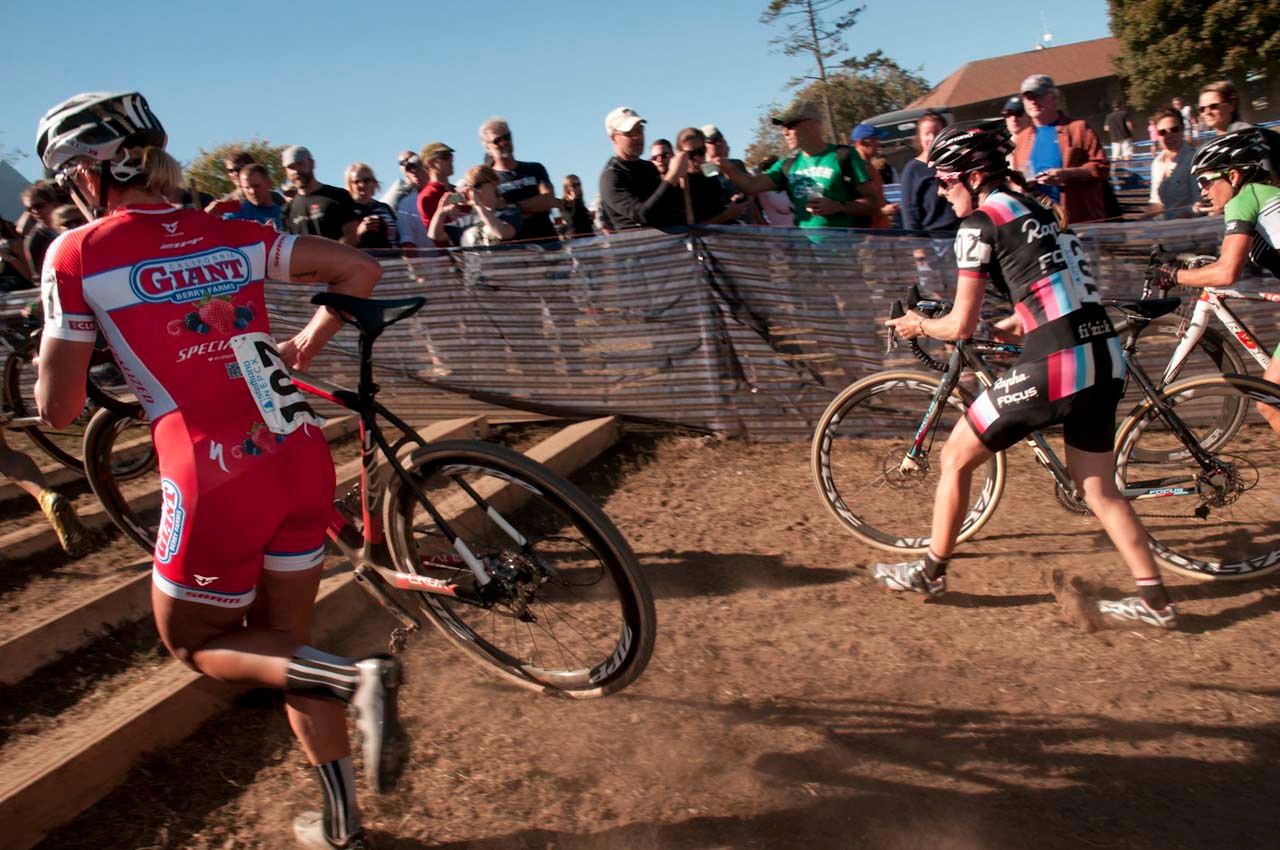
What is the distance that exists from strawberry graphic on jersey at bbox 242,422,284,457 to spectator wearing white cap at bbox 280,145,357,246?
17.3ft

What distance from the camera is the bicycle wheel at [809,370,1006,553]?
4.57 m

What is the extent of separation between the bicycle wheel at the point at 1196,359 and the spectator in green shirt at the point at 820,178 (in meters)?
Result: 2.07

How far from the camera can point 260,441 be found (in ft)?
8.09

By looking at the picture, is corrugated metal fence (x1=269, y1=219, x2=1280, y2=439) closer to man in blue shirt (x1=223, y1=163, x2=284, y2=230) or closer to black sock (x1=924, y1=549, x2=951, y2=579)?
man in blue shirt (x1=223, y1=163, x2=284, y2=230)

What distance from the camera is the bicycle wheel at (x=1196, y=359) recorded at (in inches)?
187

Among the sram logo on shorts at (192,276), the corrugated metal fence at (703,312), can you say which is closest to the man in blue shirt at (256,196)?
the corrugated metal fence at (703,312)

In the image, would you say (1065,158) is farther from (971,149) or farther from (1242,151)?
(971,149)

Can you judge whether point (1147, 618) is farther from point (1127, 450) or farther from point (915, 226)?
point (915, 226)

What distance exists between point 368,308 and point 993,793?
2.41 meters

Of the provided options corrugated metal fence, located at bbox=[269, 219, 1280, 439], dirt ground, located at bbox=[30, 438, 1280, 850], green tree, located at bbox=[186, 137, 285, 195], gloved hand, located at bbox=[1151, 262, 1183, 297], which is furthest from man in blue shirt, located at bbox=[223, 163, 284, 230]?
green tree, located at bbox=[186, 137, 285, 195]

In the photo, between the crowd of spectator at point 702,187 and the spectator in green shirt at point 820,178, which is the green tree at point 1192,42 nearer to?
the crowd of spectator at point 702,187

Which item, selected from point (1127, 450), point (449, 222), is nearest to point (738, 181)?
point (449, 222)

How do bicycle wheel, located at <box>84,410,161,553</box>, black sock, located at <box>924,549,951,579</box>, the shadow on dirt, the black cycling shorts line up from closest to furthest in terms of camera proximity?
1. the shadow on dirt
2. the black cycling shorts
3. black sock, located at <box>924,549,951,579</box>
4. bicycle wheel, located at <box>84,410,161,553</box>

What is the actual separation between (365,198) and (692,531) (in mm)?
4912
